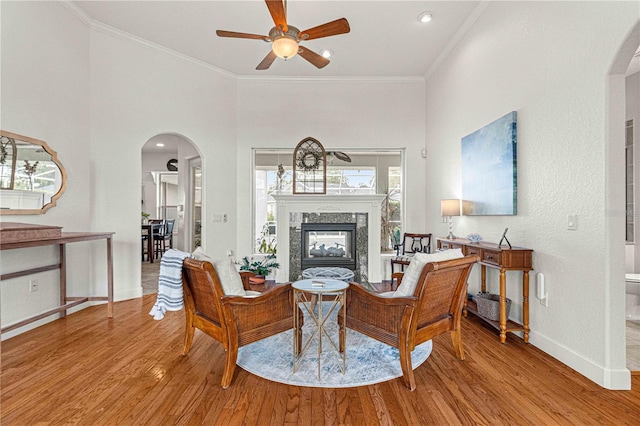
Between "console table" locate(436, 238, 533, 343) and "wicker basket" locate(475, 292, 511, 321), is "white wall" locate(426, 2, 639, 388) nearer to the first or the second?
"console table" locate(436, 238, 533, 343)

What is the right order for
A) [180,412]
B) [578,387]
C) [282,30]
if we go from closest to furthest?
[180,412], [578,387], [282,30]

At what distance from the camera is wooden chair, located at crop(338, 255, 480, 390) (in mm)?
2084

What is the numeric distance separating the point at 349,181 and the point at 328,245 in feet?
3.92

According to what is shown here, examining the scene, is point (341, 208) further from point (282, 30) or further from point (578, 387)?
point (578, 387)

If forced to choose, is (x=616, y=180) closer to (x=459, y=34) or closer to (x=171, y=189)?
(x=459, y=34)

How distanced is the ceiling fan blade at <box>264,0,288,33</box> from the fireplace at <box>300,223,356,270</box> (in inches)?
121

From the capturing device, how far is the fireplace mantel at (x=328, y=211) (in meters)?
5.09

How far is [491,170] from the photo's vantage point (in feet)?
10.8

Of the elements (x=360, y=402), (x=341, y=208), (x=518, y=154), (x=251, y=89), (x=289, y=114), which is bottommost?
(x=360, y=402)

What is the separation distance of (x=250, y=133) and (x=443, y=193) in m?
3.36

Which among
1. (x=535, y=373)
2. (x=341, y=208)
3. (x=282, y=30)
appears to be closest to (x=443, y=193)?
(x=341, y=208)

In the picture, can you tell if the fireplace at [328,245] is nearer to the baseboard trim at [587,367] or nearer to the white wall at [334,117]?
the white wall at [334,117]

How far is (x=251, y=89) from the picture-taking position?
17.8ft

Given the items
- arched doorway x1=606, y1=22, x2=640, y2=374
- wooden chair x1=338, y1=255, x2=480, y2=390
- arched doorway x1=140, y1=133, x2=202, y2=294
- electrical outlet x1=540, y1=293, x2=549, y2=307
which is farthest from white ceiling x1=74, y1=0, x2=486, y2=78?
electrical outlet x1=540, y1=293, x2=549, y2=307
